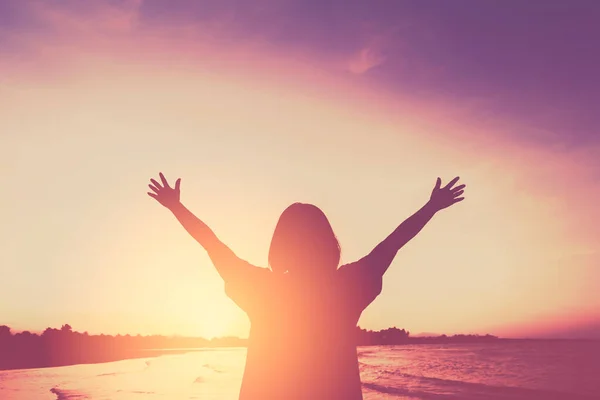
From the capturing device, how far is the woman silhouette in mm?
2629

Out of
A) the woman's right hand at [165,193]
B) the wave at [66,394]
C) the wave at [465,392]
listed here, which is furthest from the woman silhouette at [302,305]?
the wave at [465,392]

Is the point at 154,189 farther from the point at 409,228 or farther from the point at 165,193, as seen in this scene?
the point at 409,228

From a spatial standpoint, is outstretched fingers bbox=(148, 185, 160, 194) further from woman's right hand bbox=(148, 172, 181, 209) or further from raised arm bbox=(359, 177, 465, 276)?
raised arm bbox=(359, 177, 465, 276)

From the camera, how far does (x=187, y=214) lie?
2.95 metres

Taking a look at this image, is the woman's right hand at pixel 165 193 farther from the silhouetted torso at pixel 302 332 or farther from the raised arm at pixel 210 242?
Result: the silhouetted torso at pixel 302 332

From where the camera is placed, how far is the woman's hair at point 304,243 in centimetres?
270

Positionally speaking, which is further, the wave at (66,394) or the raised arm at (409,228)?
the wave at (66,394)

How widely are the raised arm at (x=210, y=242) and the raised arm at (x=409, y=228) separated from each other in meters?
0.65

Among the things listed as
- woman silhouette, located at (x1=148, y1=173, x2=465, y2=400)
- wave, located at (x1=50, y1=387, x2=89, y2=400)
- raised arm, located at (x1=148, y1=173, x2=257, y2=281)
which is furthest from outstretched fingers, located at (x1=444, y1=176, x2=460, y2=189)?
wave, located at (x1=50, y1=387, x2=89, y2=400)

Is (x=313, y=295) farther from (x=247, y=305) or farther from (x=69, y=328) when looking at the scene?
(x=69, y=328)

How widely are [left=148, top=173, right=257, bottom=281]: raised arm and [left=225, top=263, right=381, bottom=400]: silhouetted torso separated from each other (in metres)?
0.07

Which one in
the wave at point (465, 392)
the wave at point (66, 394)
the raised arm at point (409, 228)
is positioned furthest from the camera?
the wave at point (465, 392)

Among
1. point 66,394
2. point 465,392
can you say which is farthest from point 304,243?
point 465,392

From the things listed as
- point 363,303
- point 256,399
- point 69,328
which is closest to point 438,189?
point 363,303
